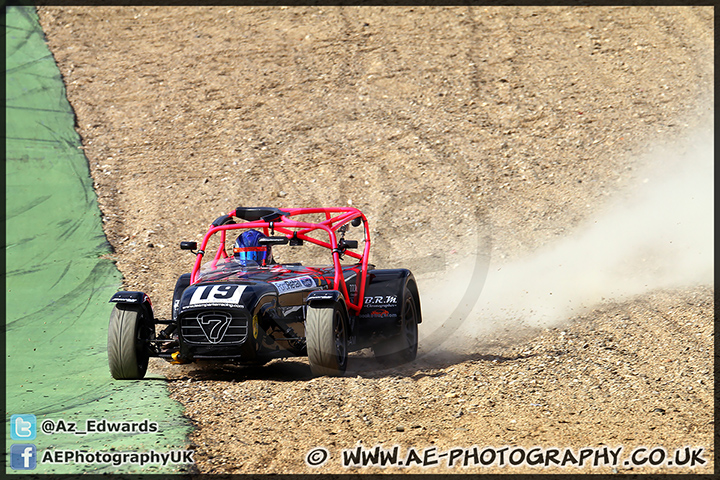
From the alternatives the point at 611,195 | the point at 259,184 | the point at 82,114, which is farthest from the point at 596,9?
the point at 82,114

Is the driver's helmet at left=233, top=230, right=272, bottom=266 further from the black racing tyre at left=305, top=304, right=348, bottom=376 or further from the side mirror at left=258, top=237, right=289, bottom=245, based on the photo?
the black racing tyre at left=305, top=304, right=348, bottom=376

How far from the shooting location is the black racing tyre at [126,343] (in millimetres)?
8453

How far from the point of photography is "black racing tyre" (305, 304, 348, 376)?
324 inches

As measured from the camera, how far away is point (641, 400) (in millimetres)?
7363

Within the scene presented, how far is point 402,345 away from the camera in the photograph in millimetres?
9836

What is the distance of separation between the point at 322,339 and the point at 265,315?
0.76m

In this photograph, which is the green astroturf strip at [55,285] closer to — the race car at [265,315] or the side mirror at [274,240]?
the race car at [265,315]

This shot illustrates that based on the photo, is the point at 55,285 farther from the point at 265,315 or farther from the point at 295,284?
the point at 265,315

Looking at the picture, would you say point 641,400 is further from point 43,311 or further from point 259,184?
point 259,184

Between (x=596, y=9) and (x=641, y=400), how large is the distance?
66.8ft

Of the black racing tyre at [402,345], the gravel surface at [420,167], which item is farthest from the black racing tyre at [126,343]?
the black racing tyre at [402,345]

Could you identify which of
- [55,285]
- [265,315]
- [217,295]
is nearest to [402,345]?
[265,315]

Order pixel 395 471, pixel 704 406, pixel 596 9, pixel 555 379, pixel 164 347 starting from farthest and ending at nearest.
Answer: pixel 596 9, pixel 164 347, pixel 555 379, pixel 704 406, pixel 395 471

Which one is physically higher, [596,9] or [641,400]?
[596,9]
